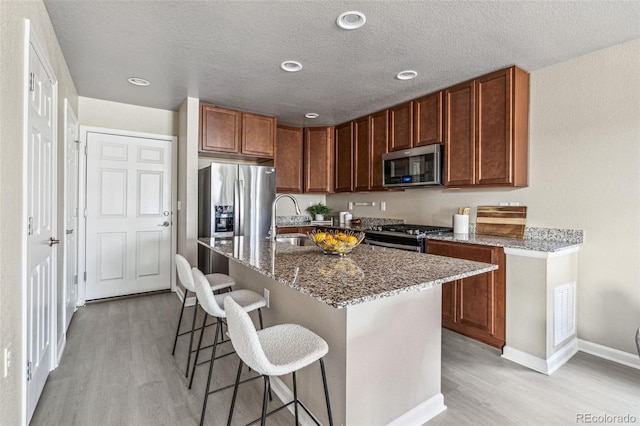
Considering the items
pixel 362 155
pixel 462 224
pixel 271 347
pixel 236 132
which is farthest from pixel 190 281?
pixel 362 155

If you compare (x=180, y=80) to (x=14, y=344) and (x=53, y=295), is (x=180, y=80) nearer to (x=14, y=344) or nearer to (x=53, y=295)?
(x=53, y=295)

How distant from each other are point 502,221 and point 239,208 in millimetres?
2822

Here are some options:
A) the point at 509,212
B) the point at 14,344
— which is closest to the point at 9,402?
the point at 14,344

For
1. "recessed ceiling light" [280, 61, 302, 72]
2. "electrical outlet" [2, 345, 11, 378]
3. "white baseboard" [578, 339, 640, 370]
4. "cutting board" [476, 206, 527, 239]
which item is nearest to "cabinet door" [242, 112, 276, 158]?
"recessed ceiling light" [280, 61, 302, 72]

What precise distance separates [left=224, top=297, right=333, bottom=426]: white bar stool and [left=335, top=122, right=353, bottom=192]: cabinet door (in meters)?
3.13

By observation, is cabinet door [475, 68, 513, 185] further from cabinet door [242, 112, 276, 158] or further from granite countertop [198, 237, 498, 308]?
cabinet door [242, 112, 276, 158]

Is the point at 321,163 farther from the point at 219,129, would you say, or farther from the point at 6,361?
the point at 6,361

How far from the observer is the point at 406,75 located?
293 cm

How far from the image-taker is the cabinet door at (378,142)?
3.91m

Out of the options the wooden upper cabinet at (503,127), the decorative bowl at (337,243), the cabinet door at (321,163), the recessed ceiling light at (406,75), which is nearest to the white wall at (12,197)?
the decorative bowl at (337,243)

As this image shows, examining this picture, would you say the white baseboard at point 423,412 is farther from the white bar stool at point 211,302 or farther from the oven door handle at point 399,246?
the oven door handle at point 399,246

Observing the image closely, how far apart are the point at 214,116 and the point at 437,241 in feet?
9.45

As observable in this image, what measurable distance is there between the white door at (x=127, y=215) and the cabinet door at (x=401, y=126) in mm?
2849

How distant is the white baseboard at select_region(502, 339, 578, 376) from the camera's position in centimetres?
225
